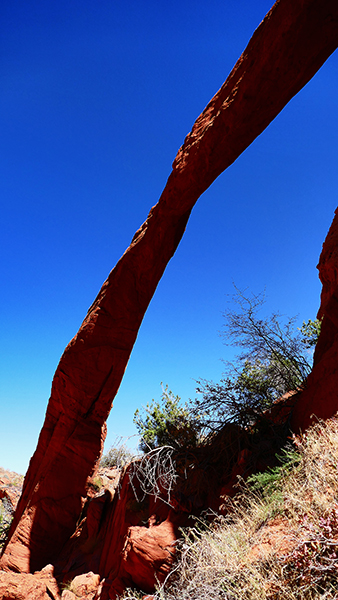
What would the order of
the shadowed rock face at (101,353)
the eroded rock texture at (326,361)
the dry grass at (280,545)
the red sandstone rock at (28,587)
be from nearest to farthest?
1. the dry grass at (280,545)
2. the eroded rock texture at (326,361)
3. the red sandstone rock at (28,587)
4. the shadowed rock face at (101,353)

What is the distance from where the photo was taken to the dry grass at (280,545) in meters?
2.85

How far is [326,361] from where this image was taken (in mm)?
6215

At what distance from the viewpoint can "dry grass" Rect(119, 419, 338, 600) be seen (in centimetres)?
285

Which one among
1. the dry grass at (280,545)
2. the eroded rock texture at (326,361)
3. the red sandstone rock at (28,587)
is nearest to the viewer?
the dry grass at (280,545)

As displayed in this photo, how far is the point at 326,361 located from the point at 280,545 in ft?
12.0

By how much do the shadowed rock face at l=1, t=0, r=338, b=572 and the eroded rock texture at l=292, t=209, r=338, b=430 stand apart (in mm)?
2959

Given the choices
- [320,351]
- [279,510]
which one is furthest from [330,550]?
[320,351]

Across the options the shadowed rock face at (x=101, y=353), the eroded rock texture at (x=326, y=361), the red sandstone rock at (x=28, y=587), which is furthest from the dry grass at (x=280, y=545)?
the shadowed rock face at (x=101, y=353)

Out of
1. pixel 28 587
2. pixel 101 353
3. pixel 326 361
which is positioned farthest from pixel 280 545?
pixel 101 353

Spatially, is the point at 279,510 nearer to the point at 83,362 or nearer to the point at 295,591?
the point at 295,591

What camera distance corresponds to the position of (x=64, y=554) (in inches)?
340

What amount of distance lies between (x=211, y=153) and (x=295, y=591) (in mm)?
7059

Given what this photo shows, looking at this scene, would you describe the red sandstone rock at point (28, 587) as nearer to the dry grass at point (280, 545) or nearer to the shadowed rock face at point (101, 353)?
the shadowed rock face at point (101, 353)

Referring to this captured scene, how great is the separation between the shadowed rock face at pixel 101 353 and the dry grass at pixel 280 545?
5.04 metres
